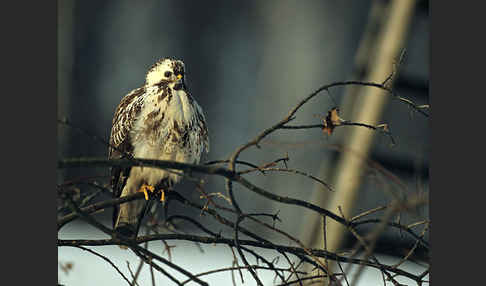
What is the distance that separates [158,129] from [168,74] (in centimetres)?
12

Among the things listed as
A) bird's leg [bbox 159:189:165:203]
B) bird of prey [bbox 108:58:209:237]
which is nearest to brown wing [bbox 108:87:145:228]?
bird of prey [bbox 108:58:209:237]

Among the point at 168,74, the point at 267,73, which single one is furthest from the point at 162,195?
the point at 267,73

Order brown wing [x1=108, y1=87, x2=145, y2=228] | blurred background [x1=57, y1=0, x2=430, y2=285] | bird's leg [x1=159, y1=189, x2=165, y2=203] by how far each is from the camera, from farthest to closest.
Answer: blurred background [x1=57, y1=0, x2=430, y2=285] → brown wing [x1=108, y1=87, x2=145, y2=228] → bird's leg [x1=159, y1=189, x2=165, y2=203]

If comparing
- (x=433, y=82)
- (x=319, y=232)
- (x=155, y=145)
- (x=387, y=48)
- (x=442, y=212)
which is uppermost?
(x=387, y=48)

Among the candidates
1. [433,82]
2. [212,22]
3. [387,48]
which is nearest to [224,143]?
[212,22]

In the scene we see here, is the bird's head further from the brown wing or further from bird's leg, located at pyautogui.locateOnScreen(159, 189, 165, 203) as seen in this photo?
bird's leg, located at pyautogui.locateOnScreen(159, 189, 165, 203)

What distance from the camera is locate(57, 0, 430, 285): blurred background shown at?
5.93ft

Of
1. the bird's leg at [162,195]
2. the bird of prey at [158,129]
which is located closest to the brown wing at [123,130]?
the bird of prey at [158,129]

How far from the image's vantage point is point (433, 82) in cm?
112

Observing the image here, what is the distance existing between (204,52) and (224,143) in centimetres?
35

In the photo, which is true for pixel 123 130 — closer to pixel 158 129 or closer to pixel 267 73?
pixel 158 129

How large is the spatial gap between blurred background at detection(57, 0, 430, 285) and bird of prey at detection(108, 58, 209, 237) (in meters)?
0.12

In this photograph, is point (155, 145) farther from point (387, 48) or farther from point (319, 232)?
point (387, 48)

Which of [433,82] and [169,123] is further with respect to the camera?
[169,123]
